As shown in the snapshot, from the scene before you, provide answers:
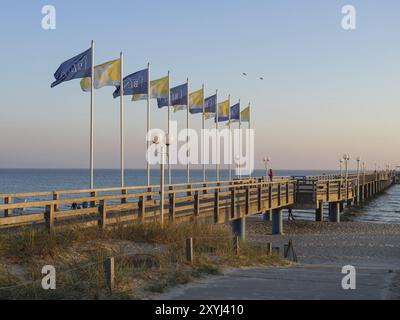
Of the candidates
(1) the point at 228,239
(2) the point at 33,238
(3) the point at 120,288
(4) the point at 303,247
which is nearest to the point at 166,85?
(4) the point at 303,247

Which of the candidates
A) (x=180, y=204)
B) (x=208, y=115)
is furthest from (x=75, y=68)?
(x=208, y=115)

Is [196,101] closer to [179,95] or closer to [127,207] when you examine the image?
[179,95]

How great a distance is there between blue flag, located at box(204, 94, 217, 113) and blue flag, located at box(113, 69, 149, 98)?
883 cm

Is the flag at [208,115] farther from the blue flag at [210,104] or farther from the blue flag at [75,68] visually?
the blue flag at [75,68]

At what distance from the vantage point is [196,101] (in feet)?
112

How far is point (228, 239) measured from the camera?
51.1 ft

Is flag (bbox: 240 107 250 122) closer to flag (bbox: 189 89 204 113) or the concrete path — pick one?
flag (bbox: 189 89 204 113)

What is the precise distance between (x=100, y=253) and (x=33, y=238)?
1501 millimetres

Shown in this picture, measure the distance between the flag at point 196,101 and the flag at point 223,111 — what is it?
3.25 metres

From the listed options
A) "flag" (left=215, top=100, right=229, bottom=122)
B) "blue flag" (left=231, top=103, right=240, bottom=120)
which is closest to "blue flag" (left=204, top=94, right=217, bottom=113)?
"flag" (left=215, top=100, right=229, bottom=122)

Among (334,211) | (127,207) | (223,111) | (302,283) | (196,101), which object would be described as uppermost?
(196,101)

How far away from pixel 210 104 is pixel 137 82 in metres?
9.35

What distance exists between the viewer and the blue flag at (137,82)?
88.1 feet
